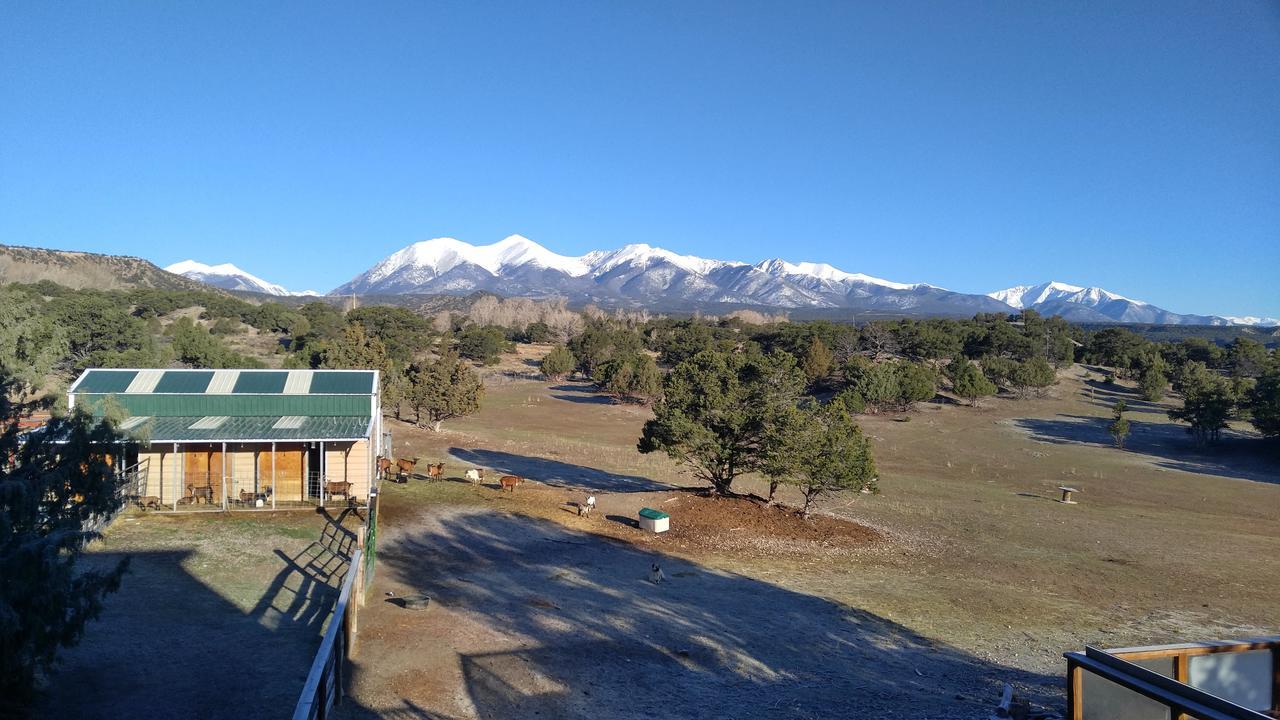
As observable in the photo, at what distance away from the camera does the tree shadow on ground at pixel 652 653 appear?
9977 mm

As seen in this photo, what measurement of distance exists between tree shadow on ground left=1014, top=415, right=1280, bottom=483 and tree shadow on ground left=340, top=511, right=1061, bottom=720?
122 ft

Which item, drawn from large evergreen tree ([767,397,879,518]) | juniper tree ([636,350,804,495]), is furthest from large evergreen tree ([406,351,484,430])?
large evergreen tree ([767,397,879,518])

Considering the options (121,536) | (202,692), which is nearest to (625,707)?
(202,692)

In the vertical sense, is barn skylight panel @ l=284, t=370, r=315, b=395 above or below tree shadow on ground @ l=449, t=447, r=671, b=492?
above

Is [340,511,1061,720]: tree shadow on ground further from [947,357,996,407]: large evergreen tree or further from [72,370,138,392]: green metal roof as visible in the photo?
[947,357,996,407]: large evergreen tree

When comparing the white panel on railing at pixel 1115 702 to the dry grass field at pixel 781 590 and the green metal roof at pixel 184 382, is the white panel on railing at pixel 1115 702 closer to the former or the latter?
the dry grass field at pixel 781 590

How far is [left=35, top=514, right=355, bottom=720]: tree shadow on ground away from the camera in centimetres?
920

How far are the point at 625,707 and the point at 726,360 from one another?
16229 mm

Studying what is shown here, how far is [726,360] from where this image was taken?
24938 millimetres

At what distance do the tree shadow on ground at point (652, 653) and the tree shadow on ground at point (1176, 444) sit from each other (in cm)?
3731

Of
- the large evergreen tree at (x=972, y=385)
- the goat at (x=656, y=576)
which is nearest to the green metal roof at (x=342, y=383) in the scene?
the goat at (x=656, y=576)

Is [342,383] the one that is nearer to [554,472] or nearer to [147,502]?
[147,502]

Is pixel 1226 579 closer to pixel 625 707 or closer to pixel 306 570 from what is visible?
pixel 625 707

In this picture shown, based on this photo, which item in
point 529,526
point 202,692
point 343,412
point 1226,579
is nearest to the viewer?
point 202,692
